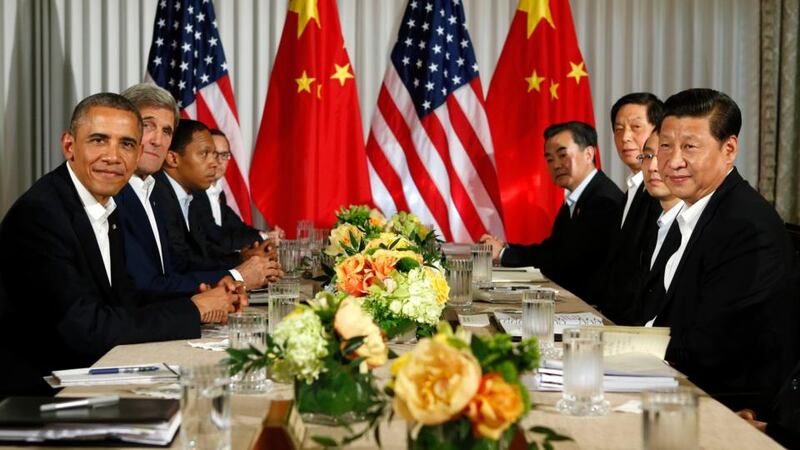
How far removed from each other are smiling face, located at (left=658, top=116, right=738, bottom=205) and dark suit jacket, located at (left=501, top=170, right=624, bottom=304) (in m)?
1.86

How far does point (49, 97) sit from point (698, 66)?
4.27 m

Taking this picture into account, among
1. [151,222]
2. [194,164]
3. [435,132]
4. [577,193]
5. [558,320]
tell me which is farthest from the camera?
[435,132]

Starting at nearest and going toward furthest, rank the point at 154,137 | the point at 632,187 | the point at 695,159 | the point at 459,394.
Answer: the point at 459,394 < the point at 695,159 < the point at 154,137 < the point at 632,187

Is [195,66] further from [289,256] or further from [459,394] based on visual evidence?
[459,394]

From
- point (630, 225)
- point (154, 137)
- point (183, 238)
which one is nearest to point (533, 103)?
point (630, 225)

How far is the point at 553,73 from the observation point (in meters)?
6.53

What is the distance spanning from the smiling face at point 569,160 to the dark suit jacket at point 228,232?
1712mm

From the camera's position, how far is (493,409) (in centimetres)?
125

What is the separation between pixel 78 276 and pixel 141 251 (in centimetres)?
92

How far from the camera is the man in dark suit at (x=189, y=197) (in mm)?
4473

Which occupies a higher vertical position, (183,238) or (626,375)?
(183,238)

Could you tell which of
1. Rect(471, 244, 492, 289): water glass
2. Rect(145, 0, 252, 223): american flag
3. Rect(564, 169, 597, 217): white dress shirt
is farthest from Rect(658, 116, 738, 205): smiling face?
Rect(145, 0, 252, 223): american flag

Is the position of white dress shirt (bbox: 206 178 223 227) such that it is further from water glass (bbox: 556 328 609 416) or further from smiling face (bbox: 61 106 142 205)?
water glass (bbox: 556 328 609 416)

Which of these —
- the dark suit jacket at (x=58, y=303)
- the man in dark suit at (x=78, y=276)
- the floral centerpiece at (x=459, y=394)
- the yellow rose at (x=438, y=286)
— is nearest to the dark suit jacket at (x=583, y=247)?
the man in dark suit at (x=78, y=276)
